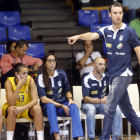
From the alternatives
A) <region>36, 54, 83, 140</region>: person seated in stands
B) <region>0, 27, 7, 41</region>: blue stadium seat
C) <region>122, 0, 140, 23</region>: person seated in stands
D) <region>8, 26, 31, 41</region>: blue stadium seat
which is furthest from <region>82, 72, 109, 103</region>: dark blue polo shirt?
<region>122, 0, 140, 23</region>: person seated in stands

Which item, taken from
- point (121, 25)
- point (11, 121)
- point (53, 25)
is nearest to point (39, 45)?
point (53, 25)

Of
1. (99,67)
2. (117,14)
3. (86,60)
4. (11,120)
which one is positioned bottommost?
(11,120)

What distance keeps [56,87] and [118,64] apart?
1.29m

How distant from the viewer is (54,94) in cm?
407

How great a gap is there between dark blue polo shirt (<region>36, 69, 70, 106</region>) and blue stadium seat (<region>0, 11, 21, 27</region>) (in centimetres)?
319

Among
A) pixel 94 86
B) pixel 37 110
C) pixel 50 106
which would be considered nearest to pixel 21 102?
pixel 37 110

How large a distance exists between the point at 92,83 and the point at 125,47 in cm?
119

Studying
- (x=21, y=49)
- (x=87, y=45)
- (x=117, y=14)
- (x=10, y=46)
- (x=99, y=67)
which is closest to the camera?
(x=117, y=14)

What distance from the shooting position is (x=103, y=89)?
416 cm

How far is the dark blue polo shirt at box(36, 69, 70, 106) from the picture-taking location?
4.01 metres

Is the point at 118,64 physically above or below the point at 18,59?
below

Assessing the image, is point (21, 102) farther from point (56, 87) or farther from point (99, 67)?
point (99, 67)

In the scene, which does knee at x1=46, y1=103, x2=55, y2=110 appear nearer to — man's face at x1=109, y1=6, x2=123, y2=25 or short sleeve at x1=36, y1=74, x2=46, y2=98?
short sleeve at x1=36, y1=74, x2=46, y2=98

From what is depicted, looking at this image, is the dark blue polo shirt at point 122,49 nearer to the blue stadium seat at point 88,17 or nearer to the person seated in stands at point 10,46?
the person seated in stands at point 10,46
